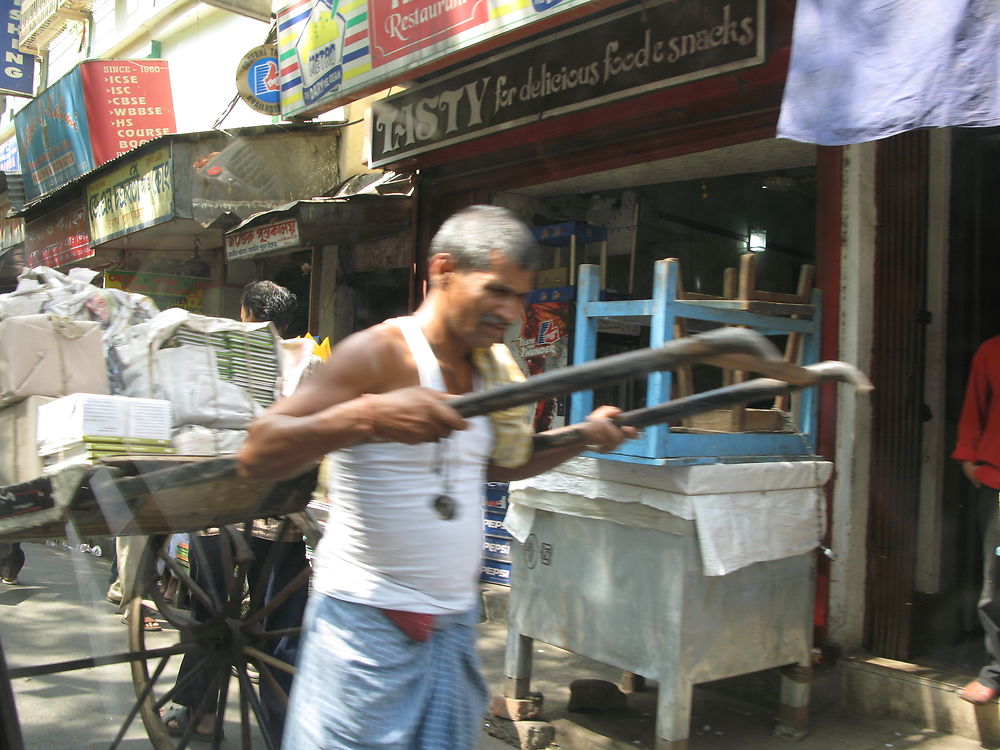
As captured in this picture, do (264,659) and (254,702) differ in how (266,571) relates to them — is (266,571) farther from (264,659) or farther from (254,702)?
(254,702)

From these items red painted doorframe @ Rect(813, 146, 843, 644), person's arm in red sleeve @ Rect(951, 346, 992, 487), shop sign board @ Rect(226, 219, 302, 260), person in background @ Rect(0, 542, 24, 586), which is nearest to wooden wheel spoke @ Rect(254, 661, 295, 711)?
red painted doorframe @ Rect(813, 146, 843, 644)

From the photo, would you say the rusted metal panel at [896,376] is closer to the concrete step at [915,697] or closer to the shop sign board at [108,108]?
the concrete step at [915,697]

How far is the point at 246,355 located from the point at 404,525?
1.84 meters

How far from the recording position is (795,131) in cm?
366

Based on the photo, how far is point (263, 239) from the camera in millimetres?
8195

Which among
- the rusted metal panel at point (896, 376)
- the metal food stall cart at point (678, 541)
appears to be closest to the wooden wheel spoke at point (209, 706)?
the metal food stall cart at point (678, 541)

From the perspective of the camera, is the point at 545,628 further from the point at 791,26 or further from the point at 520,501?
the point at 791,26

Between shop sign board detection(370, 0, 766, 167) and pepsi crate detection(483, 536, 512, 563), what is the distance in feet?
9.03

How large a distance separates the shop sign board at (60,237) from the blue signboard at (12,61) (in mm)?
2481

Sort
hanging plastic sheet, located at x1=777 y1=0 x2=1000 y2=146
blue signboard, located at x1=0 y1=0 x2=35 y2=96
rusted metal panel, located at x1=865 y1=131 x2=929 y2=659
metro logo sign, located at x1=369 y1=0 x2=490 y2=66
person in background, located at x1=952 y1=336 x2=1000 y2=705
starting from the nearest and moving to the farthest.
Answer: hanging plastic sheet, located at x1=777 y1=0 x2=1000 y2=146 < person in background, located at x1=952 y1=336 x2=1000 y2=705 < rusted metal panel, located at x1=865 y1=131 x2=929 y2=659 < metro logo sign, located at x1=369 y1=0 x2=490 y2=66 < blue signboard, located at x1=0 y1=0 x2=35 y2=96

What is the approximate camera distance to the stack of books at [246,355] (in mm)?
3273

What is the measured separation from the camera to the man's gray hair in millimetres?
1807

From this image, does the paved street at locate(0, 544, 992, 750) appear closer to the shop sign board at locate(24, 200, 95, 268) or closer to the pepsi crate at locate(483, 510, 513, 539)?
the pepsi crate at locate(483, 510, 513, 539)

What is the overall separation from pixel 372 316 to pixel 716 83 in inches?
193
